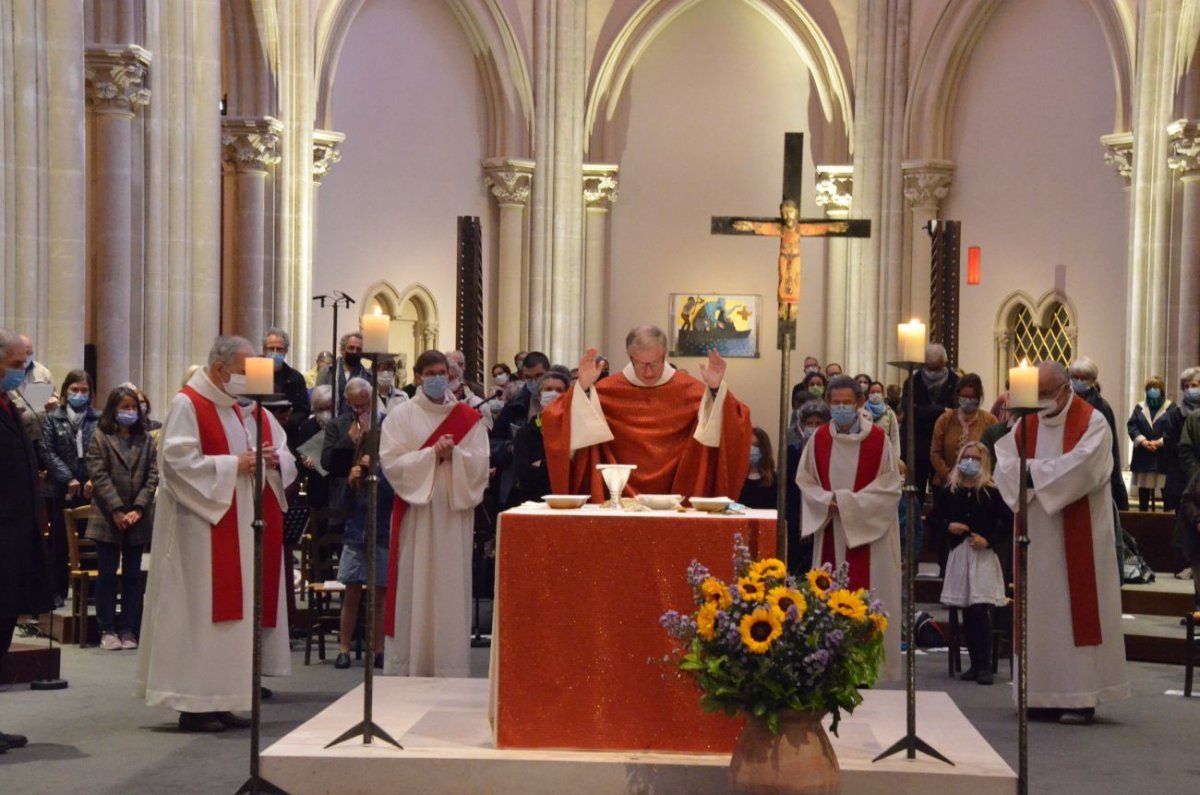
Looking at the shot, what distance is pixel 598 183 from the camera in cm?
2534

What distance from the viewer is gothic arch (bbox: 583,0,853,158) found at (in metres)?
24.8

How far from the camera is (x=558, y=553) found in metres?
6.88

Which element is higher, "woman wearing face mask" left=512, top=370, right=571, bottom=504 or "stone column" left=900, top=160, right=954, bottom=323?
"stone column" left=900, top=160, right=954, bottom=323

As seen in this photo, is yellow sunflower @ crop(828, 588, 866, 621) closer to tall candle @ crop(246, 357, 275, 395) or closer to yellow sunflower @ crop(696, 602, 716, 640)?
yellow sunflower @ crop(696, 602, 716, 640)

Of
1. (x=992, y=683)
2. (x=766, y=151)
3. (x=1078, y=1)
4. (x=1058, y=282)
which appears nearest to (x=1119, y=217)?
(x=1058, y=282)

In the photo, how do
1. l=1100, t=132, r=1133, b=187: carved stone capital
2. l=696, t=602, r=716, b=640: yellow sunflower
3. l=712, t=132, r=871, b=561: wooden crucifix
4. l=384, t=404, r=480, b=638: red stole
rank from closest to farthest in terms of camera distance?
l=696, t=602, r=716, b=640: yellow sunflower, l=712, t=132, r=871, b=561: wooden crucifix, l=384, t=404, r=480, b=638: red stole, l=1100, t=132, r=1133, b=187: carved stone capital

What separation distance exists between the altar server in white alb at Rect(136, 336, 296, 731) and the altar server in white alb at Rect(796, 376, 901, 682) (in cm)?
318

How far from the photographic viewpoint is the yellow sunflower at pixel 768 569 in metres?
6.29

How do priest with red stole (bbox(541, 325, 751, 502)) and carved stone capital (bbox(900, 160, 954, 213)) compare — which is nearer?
priest with red stole (bbox(541, 325, 751, 502))

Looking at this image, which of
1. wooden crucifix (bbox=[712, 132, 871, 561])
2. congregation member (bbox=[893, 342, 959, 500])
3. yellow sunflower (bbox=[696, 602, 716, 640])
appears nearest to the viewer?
yellow sunflower (bbox=[696, 602, 716, 640])

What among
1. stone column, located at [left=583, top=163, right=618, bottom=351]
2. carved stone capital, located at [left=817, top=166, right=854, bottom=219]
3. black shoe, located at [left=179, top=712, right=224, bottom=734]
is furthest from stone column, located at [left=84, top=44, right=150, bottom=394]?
carved stone capital, located at [left=817, top=166, right=854, bottom=219]

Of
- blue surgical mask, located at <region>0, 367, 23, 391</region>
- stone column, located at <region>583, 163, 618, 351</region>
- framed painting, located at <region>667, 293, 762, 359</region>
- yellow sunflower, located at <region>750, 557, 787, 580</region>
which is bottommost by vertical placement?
yellow sunflower, located at <region>750, 557, 787, 580</region>

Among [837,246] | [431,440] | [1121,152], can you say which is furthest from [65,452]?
[837,246]

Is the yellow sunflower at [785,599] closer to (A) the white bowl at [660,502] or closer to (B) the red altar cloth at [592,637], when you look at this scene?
(B) the red altar cloth at [592,637]
